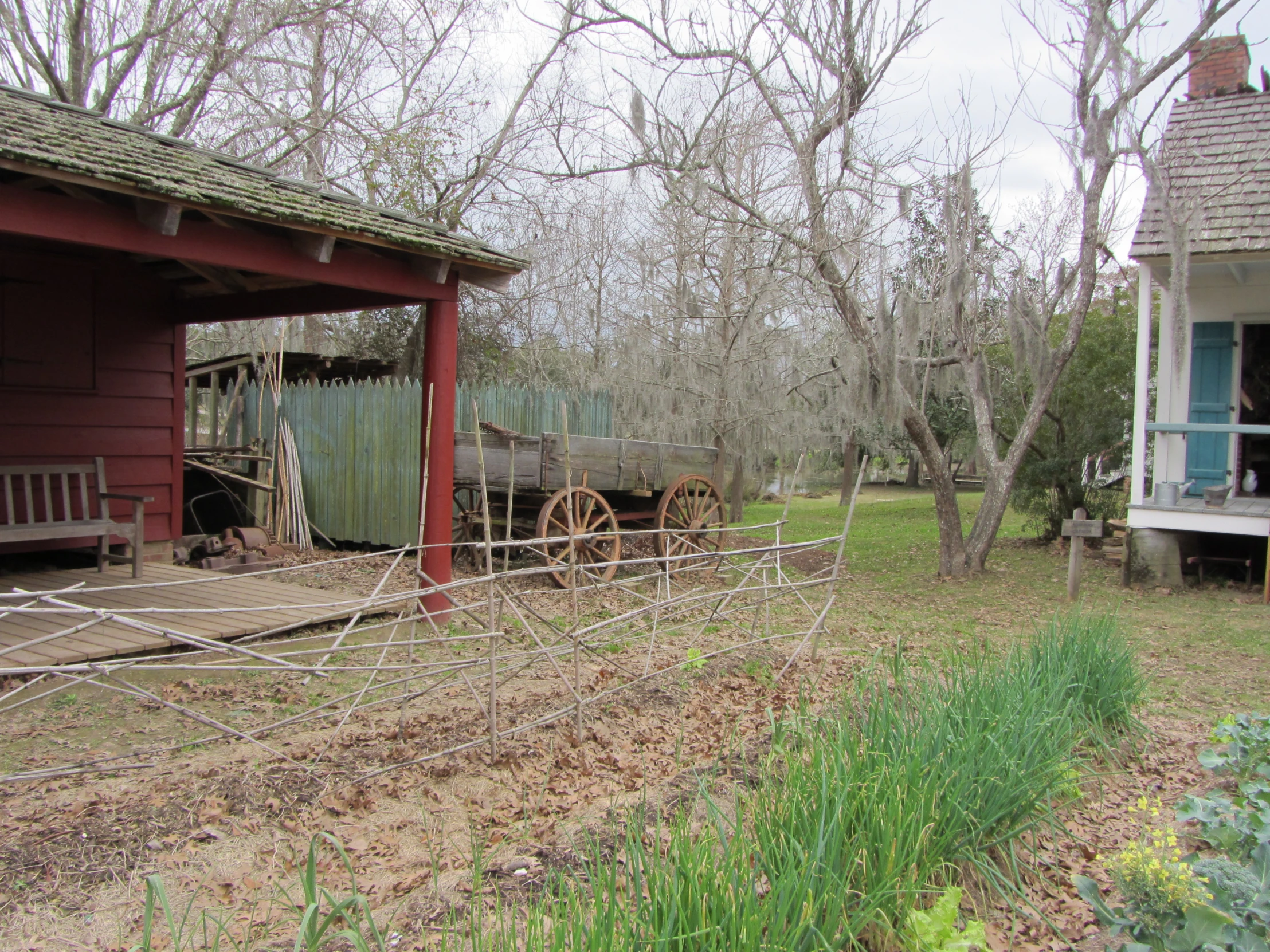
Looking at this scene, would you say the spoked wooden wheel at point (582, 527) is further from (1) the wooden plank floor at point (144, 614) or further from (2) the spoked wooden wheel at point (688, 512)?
(1) the wooden plank floor at point (144, 614)

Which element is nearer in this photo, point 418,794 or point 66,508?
point 418,794

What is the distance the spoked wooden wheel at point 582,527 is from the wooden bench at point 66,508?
130 inches

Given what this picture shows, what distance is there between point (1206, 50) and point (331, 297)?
997 cm

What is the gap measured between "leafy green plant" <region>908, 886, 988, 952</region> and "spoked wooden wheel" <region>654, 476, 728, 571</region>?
7.19m

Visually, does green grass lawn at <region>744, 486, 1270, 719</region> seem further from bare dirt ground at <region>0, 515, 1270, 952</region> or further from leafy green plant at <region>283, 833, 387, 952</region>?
leafy green plant at <region>283, 833, 387, 952</region>

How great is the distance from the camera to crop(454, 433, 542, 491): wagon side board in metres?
8.20

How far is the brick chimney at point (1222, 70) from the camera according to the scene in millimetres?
10977

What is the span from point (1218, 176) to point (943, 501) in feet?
15.1

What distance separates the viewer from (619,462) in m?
9.27

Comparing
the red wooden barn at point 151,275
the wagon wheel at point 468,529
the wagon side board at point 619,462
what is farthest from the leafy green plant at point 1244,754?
the wagon wheel at point 468,529

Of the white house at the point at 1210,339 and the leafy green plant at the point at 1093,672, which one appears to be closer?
the leafy green plant at the point at 1093,672

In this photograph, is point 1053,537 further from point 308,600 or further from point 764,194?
point 308,600

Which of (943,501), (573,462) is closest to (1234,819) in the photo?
(573,462)

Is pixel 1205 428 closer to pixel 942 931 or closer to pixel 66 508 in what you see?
pixel 942 931
